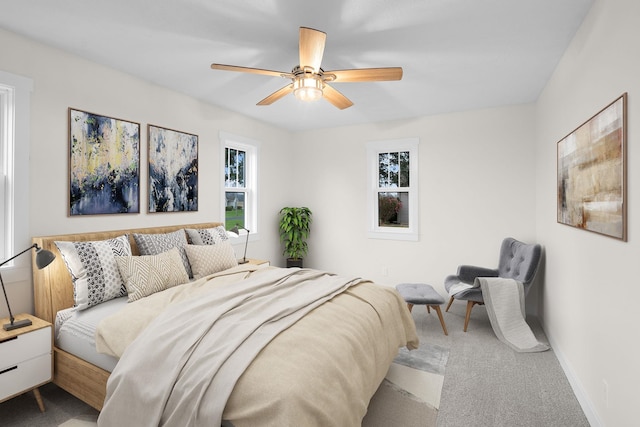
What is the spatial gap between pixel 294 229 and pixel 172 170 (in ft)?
7.10

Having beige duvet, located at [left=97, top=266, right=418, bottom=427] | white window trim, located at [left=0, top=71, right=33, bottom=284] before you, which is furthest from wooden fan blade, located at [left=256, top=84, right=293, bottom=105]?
white window trim, located at [left=0, top=71, right=33, bottom=284]

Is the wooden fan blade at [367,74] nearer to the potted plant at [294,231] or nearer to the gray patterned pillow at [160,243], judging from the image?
the gray patterned pillow at [160,243]

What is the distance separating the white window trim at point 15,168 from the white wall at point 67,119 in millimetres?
38

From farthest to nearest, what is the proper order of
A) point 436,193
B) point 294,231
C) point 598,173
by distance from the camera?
1. point 294,231
2. point 436,193
3. point 598,173

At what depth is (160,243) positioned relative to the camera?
10.2 ft

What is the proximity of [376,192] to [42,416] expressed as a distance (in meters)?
4.37

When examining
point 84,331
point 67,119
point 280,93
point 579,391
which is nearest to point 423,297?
point 579,391

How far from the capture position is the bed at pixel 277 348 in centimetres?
140

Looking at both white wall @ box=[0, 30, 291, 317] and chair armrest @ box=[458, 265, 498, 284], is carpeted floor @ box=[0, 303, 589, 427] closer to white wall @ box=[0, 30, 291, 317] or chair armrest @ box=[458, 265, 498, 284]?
white wall @ box=[0, 30, 291, 317]

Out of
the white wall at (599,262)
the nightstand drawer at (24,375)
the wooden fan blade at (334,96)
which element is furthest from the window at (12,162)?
the white wall at (599,262)

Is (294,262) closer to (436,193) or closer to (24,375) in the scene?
(436,193)

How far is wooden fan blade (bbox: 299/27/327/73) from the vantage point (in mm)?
1998

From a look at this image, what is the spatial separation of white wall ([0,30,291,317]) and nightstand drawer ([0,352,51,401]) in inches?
23.6

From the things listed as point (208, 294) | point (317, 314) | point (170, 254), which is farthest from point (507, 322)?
point (170, 254)
